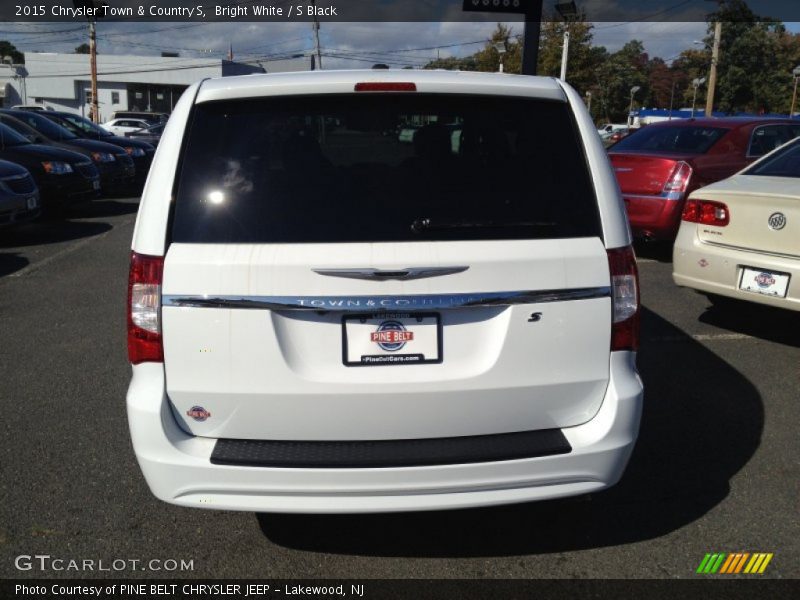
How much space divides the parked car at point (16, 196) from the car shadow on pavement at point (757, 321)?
8080mm

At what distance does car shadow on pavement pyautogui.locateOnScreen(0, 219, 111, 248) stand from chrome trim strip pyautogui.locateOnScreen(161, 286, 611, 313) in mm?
8441

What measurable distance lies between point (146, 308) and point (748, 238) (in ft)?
14.9

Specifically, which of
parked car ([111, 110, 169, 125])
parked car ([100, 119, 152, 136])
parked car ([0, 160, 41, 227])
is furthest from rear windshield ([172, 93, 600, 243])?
parked car ([111, 110, 169, 125])

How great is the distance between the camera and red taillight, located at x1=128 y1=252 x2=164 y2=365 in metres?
2.60

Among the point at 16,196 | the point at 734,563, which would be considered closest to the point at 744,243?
the point at 734,563

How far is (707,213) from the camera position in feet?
19.3

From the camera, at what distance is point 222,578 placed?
113 inches

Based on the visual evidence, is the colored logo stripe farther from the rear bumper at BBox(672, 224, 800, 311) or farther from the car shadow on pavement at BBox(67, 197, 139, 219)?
the car shadow on pavement at BBox(67, 197, 139, 219)

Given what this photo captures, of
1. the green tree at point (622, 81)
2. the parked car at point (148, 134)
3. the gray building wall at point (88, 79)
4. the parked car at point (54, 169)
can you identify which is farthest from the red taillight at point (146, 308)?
the green tree at point (622, 81)

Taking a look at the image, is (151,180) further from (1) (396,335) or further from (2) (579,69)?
(2) (579,69)

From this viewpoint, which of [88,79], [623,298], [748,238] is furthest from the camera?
[88,79]

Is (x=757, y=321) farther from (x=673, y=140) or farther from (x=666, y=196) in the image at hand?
(x=673, y=140)

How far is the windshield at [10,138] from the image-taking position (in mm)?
12113

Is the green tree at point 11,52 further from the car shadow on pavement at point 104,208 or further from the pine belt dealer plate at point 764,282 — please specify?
the pine belt dealer plate at point 764,282
